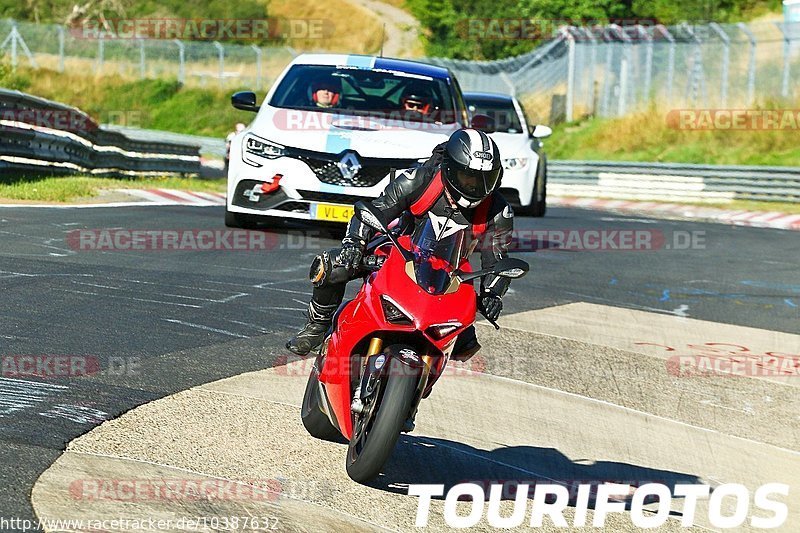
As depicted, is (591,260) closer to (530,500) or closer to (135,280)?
(135,280)

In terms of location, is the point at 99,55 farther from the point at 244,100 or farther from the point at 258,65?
the point at 244,100

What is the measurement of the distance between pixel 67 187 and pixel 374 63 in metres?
5.05

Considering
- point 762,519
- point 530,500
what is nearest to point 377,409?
→ point 530,500

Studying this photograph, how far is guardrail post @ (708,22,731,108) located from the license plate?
68.2 ft

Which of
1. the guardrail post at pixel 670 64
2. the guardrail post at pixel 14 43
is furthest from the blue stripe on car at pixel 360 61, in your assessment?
the guardrail post at pixel 14 43

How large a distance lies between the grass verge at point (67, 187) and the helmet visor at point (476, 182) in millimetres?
10503

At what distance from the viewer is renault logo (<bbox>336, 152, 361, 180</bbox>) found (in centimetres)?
1132

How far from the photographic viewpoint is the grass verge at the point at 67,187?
14781mm

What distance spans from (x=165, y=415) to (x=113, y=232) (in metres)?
6.50

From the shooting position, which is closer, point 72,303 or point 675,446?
point 675,446

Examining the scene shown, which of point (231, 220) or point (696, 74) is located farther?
point (696, 74)

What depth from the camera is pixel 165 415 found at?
5879 mm

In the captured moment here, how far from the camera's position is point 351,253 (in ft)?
16.9

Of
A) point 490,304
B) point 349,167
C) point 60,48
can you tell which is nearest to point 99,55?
point 60,48
